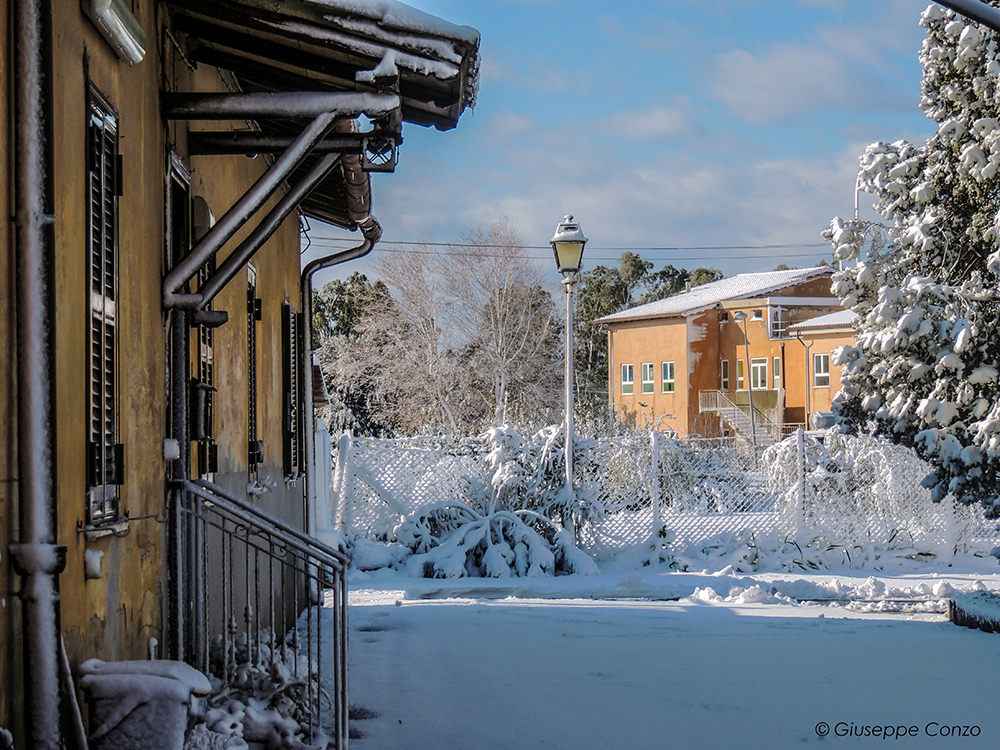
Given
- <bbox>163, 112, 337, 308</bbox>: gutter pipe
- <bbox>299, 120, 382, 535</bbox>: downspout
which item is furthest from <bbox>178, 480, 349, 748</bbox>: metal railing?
<bbox>299, 120, 382, 535</bbox>: downspout

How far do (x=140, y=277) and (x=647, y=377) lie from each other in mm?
43639

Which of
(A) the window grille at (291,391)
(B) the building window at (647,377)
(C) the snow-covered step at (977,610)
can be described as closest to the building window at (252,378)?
(A) the window grille at (291,391)

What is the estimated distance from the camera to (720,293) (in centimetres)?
4806

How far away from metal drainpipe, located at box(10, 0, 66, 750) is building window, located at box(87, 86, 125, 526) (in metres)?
0.55

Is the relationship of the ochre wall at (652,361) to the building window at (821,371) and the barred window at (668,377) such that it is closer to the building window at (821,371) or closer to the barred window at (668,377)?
the barred window at (668,377)

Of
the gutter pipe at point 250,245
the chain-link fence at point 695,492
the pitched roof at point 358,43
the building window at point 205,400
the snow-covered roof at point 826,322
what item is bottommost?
the chain-link fence at point 695,492

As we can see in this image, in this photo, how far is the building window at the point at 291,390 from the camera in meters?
10.2

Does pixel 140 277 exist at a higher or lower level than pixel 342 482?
higher

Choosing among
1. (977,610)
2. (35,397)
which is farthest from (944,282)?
(35,397)

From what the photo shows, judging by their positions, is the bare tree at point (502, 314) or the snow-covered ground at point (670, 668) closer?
the snow-covered ground at point (670, 668)

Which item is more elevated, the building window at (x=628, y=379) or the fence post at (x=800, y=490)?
the building window at (x=628, y=379)

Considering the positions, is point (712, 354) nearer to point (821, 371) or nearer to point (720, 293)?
point (720, 293)

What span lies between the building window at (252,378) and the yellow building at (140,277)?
0.17 metres

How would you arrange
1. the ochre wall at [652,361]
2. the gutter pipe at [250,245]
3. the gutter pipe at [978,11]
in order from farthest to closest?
the ochre wall at [652,361] < the gutter pipe at [250,245] < the gutter pipe at [978,11]
